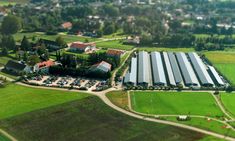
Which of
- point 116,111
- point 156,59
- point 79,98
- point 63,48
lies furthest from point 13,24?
point 116,111

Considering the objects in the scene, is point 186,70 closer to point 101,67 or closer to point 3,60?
point 101,67

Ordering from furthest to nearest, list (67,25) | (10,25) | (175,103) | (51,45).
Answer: (67,25)
(10,25)
(51,45)
(175,103)

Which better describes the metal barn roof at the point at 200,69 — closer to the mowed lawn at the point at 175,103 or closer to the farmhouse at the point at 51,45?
the mowed lawn at the point at 175,103

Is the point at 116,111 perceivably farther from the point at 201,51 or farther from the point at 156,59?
the point at 201,51

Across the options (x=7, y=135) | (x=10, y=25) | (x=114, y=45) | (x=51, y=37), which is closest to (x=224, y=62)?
(x=114, y=45)

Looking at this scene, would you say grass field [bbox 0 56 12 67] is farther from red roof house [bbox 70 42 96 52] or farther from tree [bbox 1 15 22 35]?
tree [bbox 1 15 22 35]

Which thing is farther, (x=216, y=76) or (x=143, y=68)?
(x=143, y=68)

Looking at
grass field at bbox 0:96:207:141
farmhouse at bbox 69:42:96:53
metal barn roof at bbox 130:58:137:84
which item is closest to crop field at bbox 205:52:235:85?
metal barn roof at bbox 130:58:137:84
